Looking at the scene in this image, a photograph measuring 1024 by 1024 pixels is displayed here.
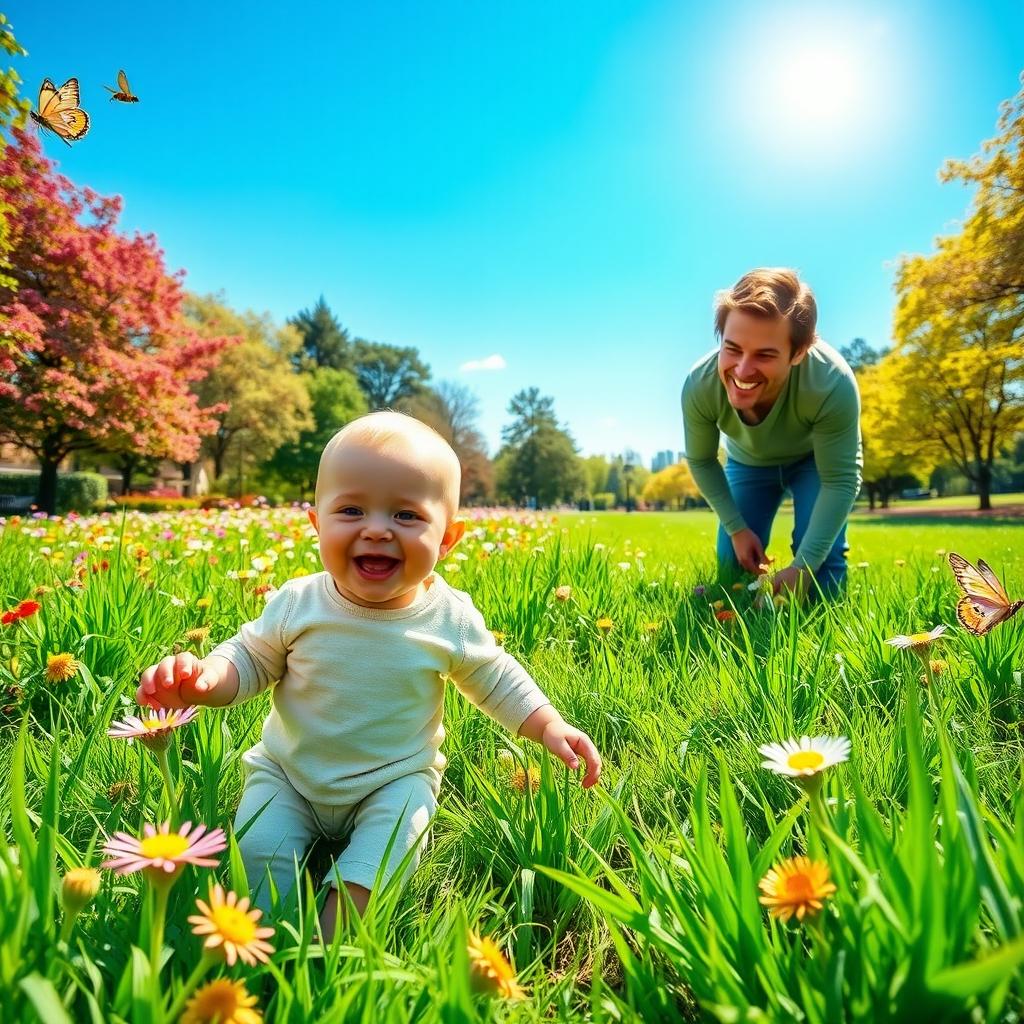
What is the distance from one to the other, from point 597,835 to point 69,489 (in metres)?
24.9

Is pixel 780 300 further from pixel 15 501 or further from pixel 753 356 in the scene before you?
pixel 15 501

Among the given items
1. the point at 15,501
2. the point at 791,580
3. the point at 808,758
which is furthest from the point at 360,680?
the point at 15,501

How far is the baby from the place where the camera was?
1446 millimetres

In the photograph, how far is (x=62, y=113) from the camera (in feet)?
6.97

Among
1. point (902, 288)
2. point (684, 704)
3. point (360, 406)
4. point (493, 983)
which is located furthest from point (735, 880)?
point (360, 406)

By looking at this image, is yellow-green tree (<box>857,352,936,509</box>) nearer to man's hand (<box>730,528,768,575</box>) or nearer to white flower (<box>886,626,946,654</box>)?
man's hand (<box>730,528,768,575</box>)

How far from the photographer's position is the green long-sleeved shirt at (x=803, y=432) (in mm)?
3361

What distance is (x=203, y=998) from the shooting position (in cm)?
72

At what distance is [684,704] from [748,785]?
426 mm

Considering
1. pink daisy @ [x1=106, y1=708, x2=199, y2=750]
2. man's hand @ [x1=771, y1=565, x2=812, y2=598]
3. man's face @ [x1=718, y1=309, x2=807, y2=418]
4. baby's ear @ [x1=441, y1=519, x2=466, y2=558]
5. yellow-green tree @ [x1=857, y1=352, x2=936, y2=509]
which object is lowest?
pink daisy @ [x1=106, y1=708, x2=199, y2=750]

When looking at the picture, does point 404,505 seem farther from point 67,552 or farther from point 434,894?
point 67,552

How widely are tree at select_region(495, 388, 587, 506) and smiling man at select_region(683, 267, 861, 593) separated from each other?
191 feet

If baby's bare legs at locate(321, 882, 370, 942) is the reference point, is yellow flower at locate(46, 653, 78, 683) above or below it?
above

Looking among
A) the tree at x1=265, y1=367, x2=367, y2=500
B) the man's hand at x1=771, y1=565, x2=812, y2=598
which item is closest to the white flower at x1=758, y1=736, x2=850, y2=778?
the man's hand at x1=771, y1=565, x2=812, y2=598
